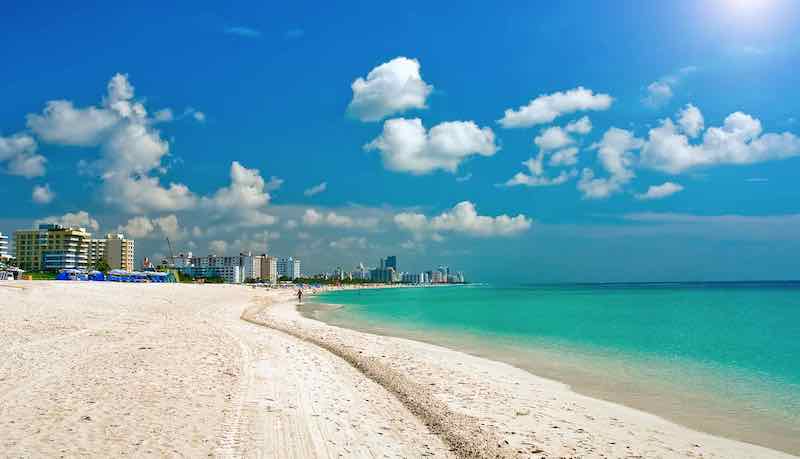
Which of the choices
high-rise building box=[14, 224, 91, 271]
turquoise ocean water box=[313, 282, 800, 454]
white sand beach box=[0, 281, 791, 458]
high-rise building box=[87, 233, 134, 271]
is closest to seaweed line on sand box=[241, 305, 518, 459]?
white sand beach box=[0, 281, 791, 458]

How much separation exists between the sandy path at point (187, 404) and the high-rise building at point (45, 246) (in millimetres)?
175803

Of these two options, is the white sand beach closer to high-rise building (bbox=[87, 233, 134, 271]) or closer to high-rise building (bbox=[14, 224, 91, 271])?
high-rise building (bbox=[14, 224, 91, 271])

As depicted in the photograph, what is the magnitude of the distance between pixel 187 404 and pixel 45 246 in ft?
629

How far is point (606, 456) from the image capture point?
857cm

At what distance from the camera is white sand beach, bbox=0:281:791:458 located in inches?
309

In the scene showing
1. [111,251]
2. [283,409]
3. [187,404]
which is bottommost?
[283,409]

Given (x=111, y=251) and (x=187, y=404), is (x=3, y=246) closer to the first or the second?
(x=111, y=251)

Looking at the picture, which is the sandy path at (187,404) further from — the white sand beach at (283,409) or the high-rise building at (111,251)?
the high-rise building at (111,251)

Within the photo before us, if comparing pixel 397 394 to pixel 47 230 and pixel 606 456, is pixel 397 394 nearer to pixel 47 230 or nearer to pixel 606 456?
pixel 606 456

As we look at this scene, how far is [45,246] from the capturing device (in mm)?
166625

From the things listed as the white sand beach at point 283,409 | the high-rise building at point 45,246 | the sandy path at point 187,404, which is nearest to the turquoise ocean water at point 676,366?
the white sand beach at point 283,409

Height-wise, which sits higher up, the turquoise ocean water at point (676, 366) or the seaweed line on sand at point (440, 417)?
the seaweed line on sand at point (440, 417)

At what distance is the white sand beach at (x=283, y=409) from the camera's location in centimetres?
784

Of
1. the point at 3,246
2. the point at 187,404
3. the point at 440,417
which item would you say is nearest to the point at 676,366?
the point at 440,417
